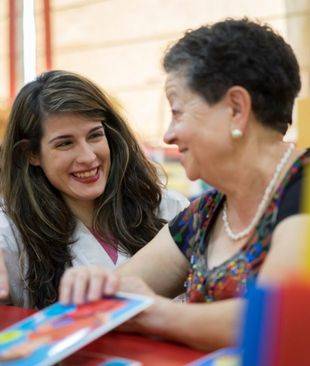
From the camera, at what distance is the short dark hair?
1.10 meters

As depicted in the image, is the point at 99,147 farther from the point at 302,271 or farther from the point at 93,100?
the point at 302,271

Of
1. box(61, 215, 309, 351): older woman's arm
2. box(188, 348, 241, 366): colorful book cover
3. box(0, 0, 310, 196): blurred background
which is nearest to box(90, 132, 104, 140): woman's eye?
box(61, 215, 309, 351): older woman's arm

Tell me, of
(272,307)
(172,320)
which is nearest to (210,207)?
(172,320)

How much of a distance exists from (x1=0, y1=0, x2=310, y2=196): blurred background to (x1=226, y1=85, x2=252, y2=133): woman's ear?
2558 millimetres

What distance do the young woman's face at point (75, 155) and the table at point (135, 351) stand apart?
0.81m

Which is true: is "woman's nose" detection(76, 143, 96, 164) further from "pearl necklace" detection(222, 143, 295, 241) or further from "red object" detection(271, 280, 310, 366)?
"red object" detection(271, 280, 310, 366)

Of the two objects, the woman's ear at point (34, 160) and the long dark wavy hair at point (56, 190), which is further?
the woman's ear at point (34, 160)

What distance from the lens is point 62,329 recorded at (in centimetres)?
96

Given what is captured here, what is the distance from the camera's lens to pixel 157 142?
394 cm

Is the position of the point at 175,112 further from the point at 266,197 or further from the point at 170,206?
the point at 170,206

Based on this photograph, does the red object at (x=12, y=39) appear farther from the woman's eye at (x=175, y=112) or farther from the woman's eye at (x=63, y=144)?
→ the woman's eye at (x=175, y=112)

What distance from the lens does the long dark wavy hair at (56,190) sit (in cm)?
181

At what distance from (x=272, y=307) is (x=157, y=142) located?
11.3 ft

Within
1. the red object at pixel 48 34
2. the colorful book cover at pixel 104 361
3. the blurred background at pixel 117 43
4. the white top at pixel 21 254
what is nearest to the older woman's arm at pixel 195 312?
the colorful book cover at pixel 104 361
